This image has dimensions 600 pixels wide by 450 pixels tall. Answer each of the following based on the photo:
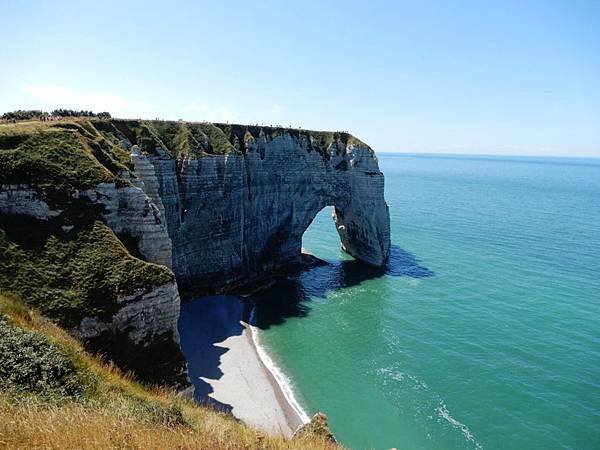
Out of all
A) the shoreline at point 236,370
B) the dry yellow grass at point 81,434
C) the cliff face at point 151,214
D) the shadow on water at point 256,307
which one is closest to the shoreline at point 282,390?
the shoreline at point 236,370

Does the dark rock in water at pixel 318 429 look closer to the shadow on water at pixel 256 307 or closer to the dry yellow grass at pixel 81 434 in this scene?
the dry yellow grass at pixel 81 434

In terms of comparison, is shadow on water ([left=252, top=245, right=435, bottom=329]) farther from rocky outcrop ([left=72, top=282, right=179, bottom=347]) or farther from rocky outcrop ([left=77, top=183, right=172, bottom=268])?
rocky outcrop ([left=72, top=282, right=179, bottom=347])

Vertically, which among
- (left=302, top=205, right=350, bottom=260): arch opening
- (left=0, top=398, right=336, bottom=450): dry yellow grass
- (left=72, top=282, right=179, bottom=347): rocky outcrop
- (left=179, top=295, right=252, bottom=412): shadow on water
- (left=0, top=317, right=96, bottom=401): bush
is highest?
(left=0, top=398, right=336, bottom=450): dry yellow grass

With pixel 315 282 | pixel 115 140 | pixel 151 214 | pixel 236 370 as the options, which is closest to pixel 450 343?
pixel 236 370

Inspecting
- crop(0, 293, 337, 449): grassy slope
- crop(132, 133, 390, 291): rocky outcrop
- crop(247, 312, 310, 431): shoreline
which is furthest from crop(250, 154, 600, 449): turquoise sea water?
crop(0, 293, 337, 449): grassy slope

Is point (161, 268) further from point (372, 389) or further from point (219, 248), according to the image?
point (219, 248)

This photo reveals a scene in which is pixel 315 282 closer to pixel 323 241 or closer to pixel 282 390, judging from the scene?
pixel 323 241
